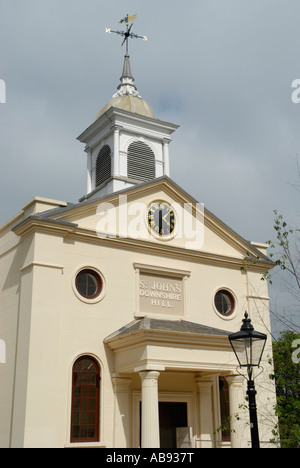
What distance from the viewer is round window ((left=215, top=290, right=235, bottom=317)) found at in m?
21.9

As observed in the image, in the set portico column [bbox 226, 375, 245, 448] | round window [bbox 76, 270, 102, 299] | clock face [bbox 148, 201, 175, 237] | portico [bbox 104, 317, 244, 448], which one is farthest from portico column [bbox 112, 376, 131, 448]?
clock face [bbox 148, 201, 175, 237]

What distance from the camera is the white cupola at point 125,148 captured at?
25047mm

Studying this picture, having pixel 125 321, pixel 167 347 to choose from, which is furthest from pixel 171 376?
pixel 167 347

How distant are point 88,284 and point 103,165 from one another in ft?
29.1

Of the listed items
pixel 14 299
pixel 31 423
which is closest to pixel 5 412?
pixel 31 423

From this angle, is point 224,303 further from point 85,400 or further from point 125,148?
point 125,148

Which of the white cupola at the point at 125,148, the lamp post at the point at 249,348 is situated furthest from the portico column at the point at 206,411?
the lamp post at the point at 249,348

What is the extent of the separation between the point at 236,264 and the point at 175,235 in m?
3.22

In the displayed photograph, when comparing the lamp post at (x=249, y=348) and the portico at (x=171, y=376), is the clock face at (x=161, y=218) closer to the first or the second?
the portico at (x=171, y=376)

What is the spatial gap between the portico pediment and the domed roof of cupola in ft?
41.9

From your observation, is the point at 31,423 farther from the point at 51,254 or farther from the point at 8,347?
the point at 51,254

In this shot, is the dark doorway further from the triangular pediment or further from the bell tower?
the bell tower

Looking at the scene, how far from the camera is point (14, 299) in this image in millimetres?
18703

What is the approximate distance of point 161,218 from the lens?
2145 cm
